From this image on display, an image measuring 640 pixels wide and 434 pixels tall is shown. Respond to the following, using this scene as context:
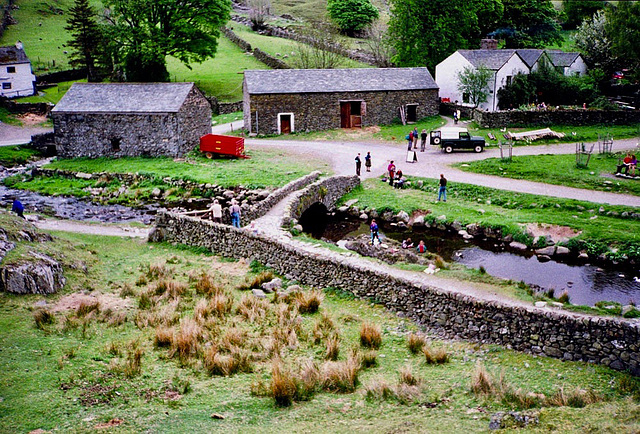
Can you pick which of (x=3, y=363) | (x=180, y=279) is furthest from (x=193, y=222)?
(x=3, y=363)

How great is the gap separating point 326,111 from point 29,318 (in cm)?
3861

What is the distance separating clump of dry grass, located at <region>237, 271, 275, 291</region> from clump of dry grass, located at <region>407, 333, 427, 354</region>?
23.6 feet

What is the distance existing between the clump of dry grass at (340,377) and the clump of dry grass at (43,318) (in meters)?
8.48

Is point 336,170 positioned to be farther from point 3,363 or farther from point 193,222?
point 3,363

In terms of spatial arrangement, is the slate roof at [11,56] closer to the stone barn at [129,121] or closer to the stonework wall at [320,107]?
the stone barn at [129,121]

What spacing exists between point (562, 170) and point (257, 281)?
2422 cm

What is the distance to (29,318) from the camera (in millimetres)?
18375

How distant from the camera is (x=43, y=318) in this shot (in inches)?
717

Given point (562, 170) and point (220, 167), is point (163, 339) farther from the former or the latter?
point (562, 170)

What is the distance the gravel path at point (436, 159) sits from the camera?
35.1m

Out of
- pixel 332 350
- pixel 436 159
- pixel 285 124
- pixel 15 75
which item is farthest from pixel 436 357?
pixel 15 75

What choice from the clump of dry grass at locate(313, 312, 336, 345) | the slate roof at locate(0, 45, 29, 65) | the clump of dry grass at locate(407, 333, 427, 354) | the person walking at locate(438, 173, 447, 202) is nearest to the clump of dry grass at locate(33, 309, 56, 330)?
the clump of dry grass at locate(313, 312, 336, 345)

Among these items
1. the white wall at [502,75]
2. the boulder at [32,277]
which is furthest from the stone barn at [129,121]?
the white wall at [502,75]

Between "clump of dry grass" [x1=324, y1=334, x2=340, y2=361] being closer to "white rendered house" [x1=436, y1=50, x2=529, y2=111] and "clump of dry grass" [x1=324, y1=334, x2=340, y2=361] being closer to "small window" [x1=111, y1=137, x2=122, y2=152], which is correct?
"small window" [x1=111, y1=137, x2=122, y2=152]
